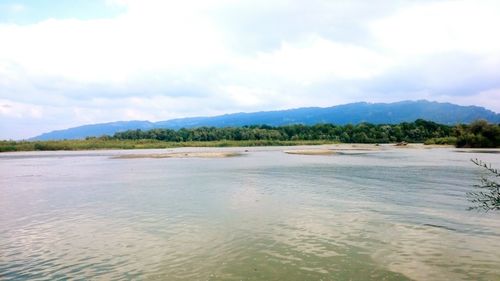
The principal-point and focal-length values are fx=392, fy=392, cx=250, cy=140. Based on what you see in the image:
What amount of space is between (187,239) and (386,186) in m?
28.7

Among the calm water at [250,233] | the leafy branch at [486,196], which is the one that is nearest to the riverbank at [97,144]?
the calm water at [250,233]

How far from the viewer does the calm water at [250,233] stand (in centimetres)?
1728

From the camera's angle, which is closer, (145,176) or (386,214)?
(386,214)

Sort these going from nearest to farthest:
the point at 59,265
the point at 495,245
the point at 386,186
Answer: the point at 59,265, the point at 495,245, the point at 386,186

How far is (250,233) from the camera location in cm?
2392

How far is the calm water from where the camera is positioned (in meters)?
17.3

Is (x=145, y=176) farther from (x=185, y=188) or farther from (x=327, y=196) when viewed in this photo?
(x=327, y=196)

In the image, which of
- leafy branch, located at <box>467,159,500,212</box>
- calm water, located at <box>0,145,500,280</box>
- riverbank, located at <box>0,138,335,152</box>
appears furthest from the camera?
riverbank, located at <box>0,138,335,152</box>

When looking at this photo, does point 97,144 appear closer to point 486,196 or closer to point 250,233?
point 250,233

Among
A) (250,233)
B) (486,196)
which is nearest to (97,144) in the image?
(250,233)

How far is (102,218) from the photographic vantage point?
95.5 feet

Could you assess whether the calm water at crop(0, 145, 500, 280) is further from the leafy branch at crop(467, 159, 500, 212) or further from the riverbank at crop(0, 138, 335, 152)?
the riverbank at crop(0, 138, 335, 152)

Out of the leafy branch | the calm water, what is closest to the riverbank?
the calm water

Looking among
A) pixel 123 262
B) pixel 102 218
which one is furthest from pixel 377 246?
pixel 102 218
